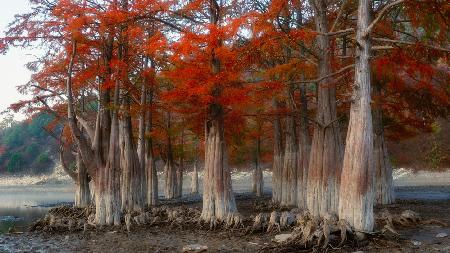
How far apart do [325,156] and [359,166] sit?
5.50 meters

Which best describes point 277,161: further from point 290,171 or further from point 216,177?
point 216,177

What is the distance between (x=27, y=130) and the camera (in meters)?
116

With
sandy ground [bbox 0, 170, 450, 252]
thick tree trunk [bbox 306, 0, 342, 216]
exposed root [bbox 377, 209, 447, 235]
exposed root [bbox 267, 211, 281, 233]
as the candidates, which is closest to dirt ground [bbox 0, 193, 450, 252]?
sandy ground [bbox 0, 170, 450, 252]

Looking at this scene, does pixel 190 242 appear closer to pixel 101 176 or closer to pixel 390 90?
pixel 101 176

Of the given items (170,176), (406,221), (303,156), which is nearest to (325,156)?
(406,221)

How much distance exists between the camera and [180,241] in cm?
1560

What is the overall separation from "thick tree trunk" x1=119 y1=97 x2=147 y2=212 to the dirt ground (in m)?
5.75

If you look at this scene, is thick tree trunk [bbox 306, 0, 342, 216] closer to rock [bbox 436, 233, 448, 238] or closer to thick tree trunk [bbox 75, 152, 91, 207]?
rock [bbox 436, 233, 448, 238]

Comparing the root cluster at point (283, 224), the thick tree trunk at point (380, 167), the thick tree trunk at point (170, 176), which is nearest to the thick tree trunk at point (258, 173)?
the thick tree trunk at point (170, 176)

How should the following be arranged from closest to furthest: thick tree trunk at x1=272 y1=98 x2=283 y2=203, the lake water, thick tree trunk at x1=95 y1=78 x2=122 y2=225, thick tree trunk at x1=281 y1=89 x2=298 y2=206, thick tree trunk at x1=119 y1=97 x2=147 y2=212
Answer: thick tree trunk at x1=95 y1=78 x2=122 y2=225, thick tree trunk at x1=119 y1=97 x2=147 y2=212, thick tree trunk at x1=281 y1=89 x2=298 y2=206, thick tree trunk at x1=272 y1=98 x2=283 y2=203, the lake water

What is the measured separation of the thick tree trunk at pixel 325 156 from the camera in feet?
61.0

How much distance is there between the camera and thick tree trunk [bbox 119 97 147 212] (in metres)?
24.8

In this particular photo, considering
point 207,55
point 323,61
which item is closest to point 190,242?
point 207,55

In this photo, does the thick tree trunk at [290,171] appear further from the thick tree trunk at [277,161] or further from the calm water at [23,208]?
the calm water at [23,208]
